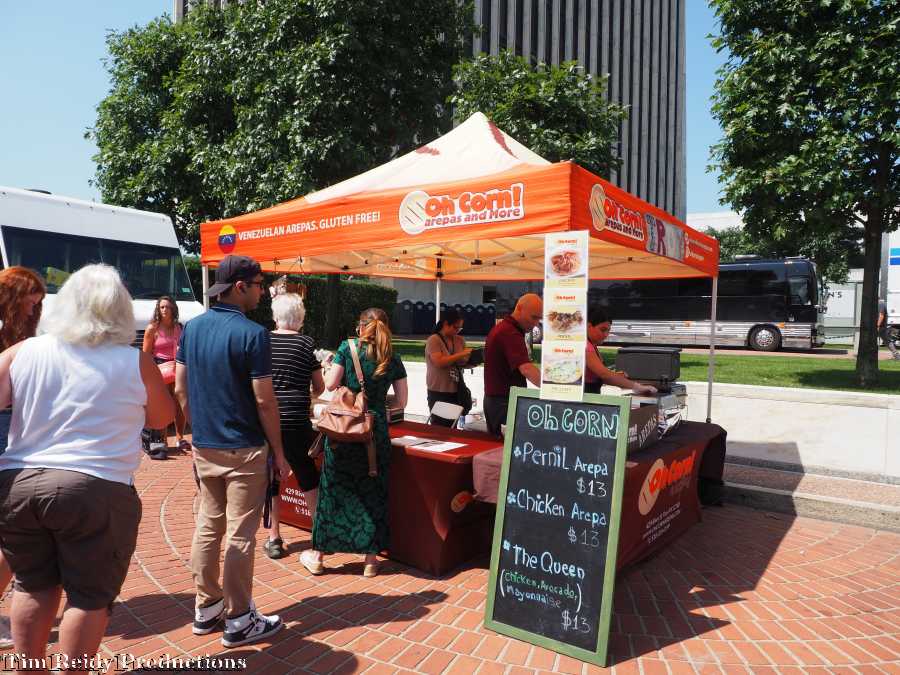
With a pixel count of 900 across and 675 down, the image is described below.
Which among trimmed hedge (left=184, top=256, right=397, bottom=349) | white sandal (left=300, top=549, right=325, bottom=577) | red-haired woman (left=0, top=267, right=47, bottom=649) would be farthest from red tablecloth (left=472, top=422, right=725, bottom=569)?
trimmed hedge (left=184, top=256, right=397, bottom=349)

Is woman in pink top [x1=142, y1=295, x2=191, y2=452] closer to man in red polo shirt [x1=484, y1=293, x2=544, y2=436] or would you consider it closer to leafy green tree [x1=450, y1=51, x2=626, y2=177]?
man in red polo shirt [x1=484, y1=293, x2=544, y2=436]

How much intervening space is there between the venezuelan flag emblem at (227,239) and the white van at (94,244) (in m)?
2.98

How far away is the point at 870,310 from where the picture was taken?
10.9m

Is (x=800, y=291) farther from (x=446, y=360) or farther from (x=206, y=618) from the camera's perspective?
(x=206, y=618)

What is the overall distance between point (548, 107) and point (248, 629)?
11369mm

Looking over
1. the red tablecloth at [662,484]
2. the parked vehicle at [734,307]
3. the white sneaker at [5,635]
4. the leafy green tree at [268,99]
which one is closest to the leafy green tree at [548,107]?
the leafy green tree at [268,99]

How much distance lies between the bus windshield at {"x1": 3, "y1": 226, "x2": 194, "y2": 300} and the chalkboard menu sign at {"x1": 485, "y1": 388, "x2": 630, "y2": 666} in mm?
7126

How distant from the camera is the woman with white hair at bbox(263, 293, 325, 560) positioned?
12.3ft

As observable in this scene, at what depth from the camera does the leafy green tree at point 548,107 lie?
11.8 meters

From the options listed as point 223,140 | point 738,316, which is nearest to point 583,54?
point 738,316

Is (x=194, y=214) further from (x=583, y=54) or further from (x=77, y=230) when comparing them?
(x=583, y=54)

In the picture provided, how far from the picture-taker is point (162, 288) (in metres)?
9.65

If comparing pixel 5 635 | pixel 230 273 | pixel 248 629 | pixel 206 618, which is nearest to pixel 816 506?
pixel 248 629

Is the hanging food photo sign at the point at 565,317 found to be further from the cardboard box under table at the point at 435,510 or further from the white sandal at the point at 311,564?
the white sandal at the point at 311,564
